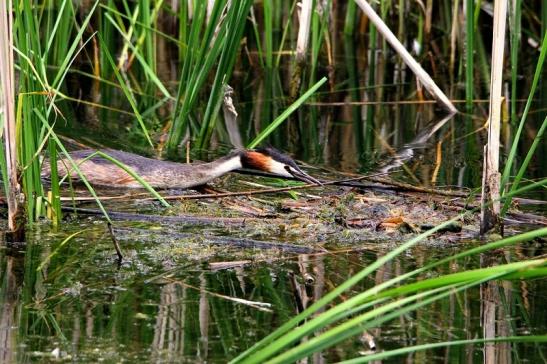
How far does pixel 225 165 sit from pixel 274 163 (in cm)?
33

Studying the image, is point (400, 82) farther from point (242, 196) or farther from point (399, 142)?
point (242, 196)

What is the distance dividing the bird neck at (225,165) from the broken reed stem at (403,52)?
1.86 metres

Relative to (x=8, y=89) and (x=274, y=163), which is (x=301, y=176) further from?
(x=8, y=89)

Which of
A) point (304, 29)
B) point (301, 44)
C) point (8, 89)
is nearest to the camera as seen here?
point (8, 89)

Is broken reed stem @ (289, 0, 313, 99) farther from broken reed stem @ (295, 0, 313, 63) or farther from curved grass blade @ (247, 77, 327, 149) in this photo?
curved grass blade @ (247, 77, 327, 149)

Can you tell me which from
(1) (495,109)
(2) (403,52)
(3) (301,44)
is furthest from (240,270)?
(3) (301,44)

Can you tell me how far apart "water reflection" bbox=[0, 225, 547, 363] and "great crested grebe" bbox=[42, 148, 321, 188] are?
160cm

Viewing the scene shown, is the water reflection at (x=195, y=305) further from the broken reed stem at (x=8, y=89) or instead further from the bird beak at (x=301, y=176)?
the bird beak at (x=301, y=176)

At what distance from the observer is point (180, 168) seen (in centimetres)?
677

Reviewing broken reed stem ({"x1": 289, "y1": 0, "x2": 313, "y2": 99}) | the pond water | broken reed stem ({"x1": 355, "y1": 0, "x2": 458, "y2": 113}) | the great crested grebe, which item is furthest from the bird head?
broken reed stem ({"x1": 289, "y1": 0, "x2": 313, "y2": 99})

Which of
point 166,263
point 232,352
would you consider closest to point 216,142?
point 166,263

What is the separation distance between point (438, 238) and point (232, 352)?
6.49ft

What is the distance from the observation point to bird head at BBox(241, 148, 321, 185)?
649cm

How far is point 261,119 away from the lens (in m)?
8.76
